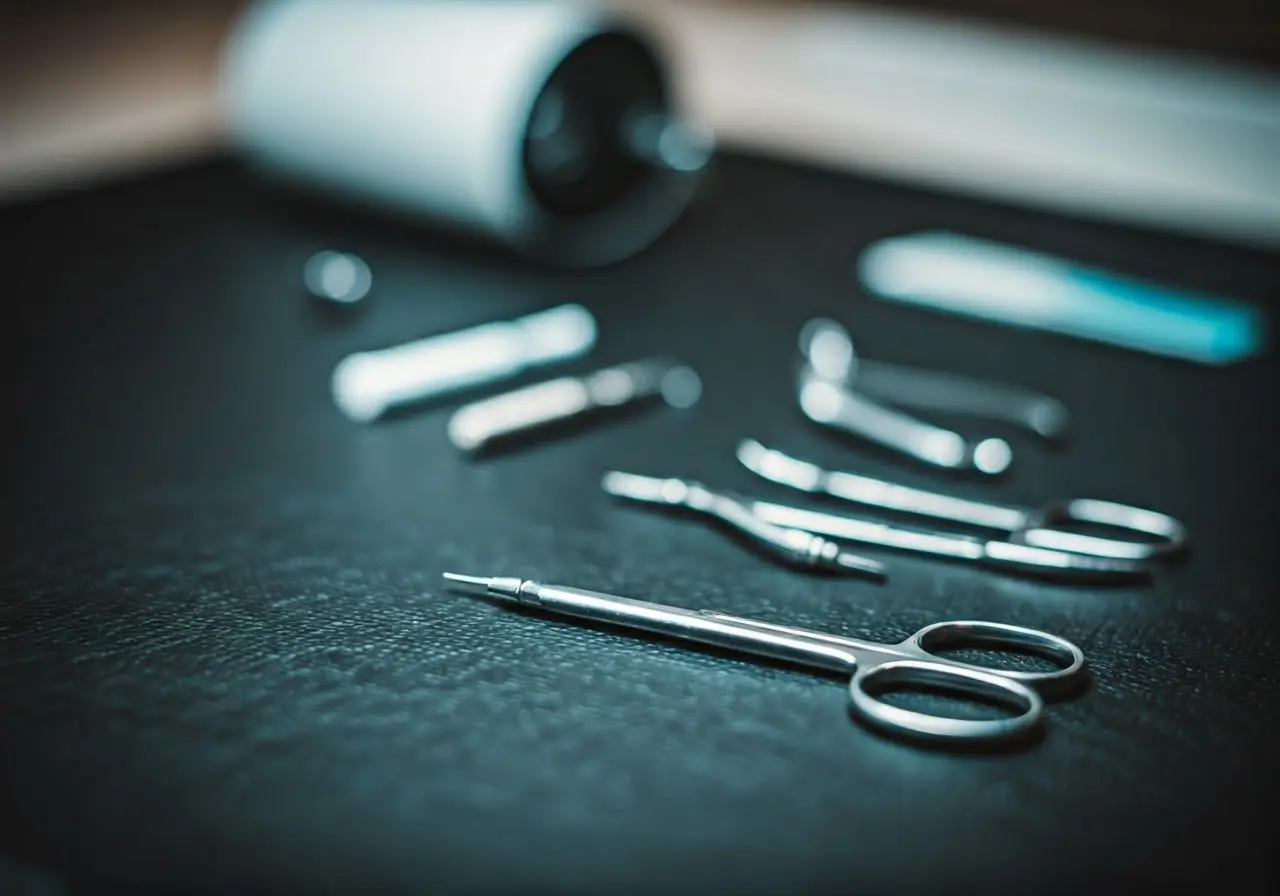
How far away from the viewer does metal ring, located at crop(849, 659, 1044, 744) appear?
0.49 meters

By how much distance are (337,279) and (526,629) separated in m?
0.43

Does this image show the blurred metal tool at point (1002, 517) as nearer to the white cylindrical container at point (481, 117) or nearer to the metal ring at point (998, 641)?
the metal ring at point (998, 641)

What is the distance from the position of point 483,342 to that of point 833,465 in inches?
8.7

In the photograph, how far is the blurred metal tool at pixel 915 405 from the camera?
2.31ft

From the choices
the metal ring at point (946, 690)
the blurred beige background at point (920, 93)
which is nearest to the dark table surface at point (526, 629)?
the metal ring at point (946, 690)

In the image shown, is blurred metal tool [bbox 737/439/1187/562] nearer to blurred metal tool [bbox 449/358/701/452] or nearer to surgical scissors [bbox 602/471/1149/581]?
surgical scissors [bbox 602/471/1149/581]

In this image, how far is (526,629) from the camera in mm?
563

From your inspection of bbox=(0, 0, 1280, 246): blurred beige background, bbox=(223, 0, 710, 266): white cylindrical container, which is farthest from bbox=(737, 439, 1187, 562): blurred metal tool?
bbox=(0, 0, 1280, 246): blurred beige background

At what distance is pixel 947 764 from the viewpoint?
0.49 meters

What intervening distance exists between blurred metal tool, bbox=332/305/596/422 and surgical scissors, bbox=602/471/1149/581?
0.14m

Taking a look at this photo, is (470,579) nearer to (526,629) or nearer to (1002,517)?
(526,629)

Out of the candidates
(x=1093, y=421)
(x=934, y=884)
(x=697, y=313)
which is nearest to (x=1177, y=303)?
(x=1093, y=421)

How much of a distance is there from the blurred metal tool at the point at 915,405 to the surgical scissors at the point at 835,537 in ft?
0.25

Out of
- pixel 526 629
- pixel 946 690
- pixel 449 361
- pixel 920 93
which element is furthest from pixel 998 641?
pixel 920 93
